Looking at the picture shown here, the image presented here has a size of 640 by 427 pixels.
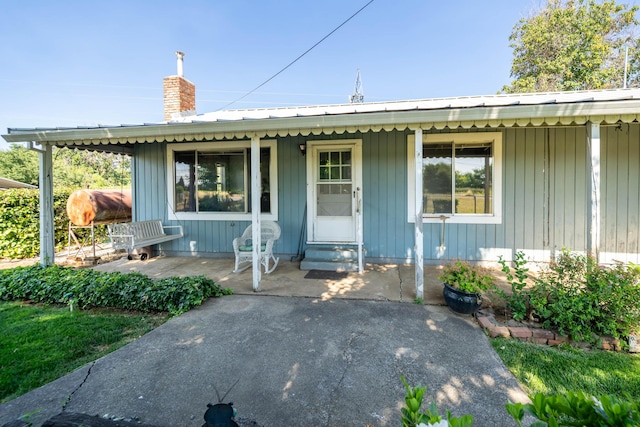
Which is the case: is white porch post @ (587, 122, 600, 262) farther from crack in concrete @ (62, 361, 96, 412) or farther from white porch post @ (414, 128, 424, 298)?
crack in concrete @ (62, 361, 96, 412)

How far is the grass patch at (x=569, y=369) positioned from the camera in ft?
7.25

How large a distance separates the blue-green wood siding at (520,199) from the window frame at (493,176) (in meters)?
0.08

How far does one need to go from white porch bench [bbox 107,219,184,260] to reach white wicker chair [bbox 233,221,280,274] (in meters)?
1.76

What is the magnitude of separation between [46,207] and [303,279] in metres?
4.47

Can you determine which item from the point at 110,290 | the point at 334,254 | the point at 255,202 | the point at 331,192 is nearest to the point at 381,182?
the point at 331,192

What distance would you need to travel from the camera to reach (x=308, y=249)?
5762 mm

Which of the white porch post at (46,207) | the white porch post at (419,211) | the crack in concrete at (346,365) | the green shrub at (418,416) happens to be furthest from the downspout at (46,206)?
the green shrub at (418,416)

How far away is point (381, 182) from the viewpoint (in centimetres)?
577

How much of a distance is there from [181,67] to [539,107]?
7.50 m

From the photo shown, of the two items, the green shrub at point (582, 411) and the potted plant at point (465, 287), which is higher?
the green shrub at point (582, 411)

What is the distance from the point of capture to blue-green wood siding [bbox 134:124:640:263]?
507 centimetres

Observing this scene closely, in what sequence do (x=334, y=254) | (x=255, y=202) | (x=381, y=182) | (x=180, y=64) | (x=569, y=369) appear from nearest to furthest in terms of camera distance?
(x=569, y=369), (x=255, y=202), (x=334, y=254), (x=381, y=182), (x=180, y=64)

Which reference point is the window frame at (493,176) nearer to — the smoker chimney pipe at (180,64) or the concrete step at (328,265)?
the concrete step at (328,265)

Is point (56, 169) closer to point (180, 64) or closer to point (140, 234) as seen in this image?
point (180, 64)
